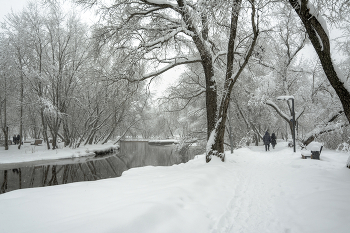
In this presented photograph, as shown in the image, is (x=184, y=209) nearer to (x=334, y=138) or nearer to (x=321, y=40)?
(x=321, y=40)

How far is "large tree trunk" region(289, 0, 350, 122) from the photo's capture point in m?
4.08

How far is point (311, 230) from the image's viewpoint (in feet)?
8.64

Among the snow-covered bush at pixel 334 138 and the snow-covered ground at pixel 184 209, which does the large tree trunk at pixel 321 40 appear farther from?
the snow-covered bush at pixel 334 138

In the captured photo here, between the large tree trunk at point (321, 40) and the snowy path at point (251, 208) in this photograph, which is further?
the large tree trunk at point (321, 40)

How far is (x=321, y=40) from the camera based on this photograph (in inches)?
164

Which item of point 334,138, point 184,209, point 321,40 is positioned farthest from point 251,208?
point 334,138

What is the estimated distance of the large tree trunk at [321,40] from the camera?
4084 millimetres

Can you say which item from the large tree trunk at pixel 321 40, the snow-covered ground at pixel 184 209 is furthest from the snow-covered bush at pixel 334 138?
the snow-covered ground at pixel 184 209

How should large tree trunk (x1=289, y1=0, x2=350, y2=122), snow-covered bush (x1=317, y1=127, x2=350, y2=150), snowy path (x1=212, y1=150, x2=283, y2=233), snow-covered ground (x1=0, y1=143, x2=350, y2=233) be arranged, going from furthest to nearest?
snow-covered bush (x1=317, y1=127, x2=350, y2=150), large tree trunk (x1=289, y1=0, x2=350, y2=122), snowy path (x1=212, y1=150, x2=283, y2=233), snow-covered ground (x1=0, y1=143, x2=350, y2=233)

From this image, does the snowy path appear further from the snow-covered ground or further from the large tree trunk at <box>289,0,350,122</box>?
the large tree trunk at <box>289,0,350,122</box>

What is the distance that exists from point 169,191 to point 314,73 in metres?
15.8

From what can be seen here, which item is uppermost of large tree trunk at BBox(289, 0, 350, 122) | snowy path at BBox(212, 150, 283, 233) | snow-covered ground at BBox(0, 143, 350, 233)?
large tree trunk at BBox(289, 0, 350, 122)

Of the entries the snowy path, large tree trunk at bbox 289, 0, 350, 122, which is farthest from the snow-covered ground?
large tree trunk at bbox 289, 0, 350, 122

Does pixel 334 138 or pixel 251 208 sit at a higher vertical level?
pixel 334 138
